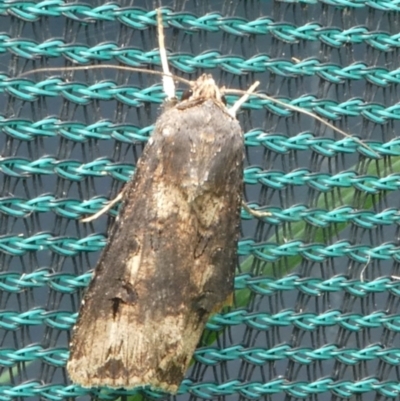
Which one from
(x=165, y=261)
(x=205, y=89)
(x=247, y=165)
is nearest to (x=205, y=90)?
(x=205, y=89)

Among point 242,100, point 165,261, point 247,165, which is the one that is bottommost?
point 165,261

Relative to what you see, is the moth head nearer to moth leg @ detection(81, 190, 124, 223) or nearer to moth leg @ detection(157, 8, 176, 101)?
moth leg @ detection(157, 8, 176, 101)

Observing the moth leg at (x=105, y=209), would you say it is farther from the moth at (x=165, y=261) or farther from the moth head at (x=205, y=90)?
the moth head at (x=205, y=90)

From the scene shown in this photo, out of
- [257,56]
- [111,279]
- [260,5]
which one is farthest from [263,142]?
[111,279]

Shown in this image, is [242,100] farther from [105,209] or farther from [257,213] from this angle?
[105,209]

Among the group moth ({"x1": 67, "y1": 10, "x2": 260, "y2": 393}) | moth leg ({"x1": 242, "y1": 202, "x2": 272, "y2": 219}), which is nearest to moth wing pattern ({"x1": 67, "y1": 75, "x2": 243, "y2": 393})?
moth ({"x1": 67, "y1": 10, "x2": 260, "y2": 393})

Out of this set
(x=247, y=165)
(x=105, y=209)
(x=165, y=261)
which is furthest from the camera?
(x=247, y=165)
